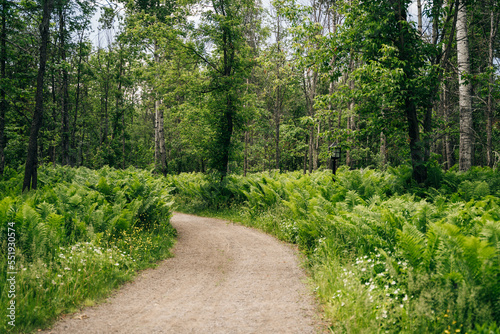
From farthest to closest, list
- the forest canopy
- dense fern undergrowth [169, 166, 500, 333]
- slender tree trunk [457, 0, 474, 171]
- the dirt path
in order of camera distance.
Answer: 1. slender tree trunk [457, 0, 474, 171]
2. the forest canopy
3. the dirt path
4. dense fern undergrowth [169, 166, 500, 333]

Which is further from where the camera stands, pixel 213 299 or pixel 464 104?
pixel 464 104

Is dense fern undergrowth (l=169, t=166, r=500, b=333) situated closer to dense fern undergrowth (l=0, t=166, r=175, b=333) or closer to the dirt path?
the dirt path

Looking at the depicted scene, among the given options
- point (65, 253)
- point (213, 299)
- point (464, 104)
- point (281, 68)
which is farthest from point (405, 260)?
point (281, 68)

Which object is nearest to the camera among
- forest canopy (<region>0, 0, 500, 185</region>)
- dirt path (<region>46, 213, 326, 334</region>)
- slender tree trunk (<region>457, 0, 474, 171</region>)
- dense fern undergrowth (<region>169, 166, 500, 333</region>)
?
dense fern undergrowth (<region>169, 166, 500, 333</region>)

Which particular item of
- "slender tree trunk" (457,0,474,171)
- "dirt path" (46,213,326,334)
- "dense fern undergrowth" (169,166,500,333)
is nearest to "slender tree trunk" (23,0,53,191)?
"dirt path" (46,213,326,334)

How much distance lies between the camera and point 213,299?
4.44 meters

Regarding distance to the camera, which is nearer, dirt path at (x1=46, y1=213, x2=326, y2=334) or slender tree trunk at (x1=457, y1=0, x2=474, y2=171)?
dirt path at (x1=46, y1=213, x2=326, y2=334)

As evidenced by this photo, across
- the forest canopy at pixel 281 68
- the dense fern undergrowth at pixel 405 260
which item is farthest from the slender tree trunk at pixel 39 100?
the dense fern undergrowth at pixel 405 260

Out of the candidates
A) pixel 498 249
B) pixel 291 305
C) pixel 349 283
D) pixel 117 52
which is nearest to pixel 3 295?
pixel 291 305

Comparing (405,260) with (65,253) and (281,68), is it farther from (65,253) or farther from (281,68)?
(281,68)

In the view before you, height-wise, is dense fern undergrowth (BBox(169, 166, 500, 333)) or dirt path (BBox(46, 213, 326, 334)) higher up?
dense fern undergrowth (BBox(169, 166, 500, 333))

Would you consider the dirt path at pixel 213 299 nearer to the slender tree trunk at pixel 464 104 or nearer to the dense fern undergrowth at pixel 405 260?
the dense fern undergrowth at pixel 405 260

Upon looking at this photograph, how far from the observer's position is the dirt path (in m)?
3.59

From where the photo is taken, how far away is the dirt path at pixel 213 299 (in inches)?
141
